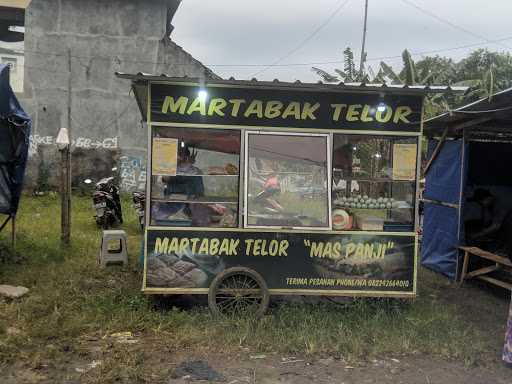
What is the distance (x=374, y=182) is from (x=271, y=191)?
1.19 metres

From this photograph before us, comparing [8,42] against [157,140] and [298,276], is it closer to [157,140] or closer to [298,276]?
[157,140]

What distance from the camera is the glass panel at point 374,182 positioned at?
18.2ft

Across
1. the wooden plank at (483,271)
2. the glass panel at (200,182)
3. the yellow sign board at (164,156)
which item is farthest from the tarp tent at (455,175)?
the yellow sign board at (164,156)

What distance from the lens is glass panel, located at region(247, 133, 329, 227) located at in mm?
5492

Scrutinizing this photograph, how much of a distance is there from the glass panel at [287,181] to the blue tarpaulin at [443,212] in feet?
10.1

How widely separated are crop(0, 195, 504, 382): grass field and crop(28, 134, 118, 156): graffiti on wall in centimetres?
911

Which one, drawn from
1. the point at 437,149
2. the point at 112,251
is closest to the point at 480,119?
the point at 437,149

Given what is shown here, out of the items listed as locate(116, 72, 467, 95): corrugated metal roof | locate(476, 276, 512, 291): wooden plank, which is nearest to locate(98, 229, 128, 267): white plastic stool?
locate(116, 72, 467, 95): corrugated metal roof

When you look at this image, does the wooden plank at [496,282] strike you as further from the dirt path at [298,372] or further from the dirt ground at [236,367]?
the dirt path at [298,372]

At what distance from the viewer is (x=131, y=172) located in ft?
51.6

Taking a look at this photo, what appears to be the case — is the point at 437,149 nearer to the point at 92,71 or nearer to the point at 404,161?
the point at 404,161

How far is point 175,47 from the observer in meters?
15.6

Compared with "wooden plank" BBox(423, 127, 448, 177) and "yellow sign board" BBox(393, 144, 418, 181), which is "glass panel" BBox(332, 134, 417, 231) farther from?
"wooden plank" BBox(423, 127, 448, 177)

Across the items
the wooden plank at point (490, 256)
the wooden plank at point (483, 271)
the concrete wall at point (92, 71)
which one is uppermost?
the concrete wall at point (92, 71)
